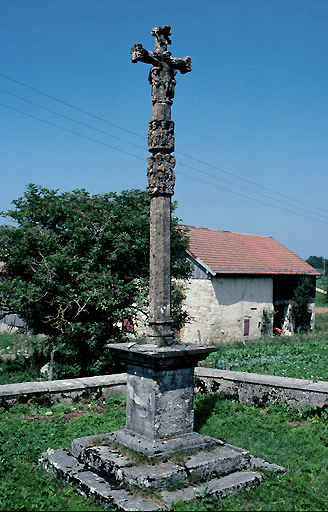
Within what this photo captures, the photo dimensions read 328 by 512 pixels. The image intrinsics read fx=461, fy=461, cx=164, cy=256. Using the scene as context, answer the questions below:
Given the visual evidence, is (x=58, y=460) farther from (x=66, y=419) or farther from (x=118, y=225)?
(x=118, y=225)

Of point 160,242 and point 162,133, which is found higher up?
point 162,133

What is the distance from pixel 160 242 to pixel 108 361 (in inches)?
252

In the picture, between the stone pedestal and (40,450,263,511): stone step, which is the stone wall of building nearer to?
the stone pedestal

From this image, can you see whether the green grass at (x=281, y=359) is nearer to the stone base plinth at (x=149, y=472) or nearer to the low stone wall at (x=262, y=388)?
the low stone wall at (x=262, y=388)

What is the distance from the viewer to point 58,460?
527cm

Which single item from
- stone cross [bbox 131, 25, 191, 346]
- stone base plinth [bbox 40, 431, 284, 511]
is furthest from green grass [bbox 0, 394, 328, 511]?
stone cross [bbox 131, 25, 191, 346]

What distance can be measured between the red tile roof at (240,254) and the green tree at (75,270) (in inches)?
327

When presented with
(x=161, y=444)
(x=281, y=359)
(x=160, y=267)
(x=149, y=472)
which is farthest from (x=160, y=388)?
(x=281, y=359)

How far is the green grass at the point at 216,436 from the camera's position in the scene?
14.6 ft

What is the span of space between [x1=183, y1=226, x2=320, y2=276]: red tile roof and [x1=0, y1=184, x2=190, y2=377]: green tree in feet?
27.3

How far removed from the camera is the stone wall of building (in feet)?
68.6

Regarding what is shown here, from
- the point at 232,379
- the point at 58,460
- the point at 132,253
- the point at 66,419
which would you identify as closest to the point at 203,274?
the point at 132,253

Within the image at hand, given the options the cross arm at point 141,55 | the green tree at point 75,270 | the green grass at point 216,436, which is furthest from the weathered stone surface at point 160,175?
the green tree at point 75,270

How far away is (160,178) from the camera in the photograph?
5.74m
